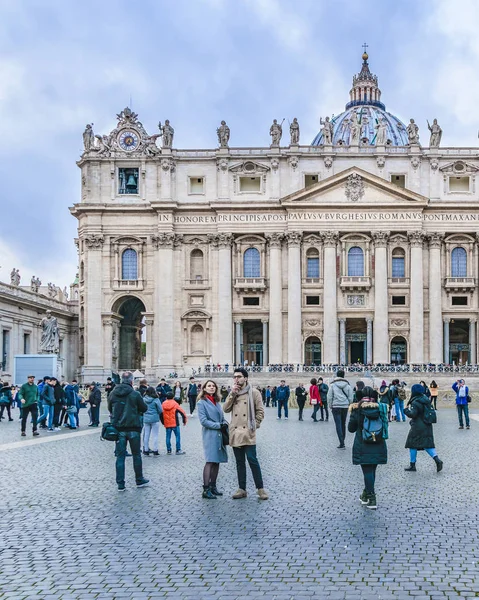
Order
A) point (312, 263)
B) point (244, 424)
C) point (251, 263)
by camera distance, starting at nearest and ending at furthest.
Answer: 1. point (244, 424)
2. point (312, 263)
3. point (251, 263)

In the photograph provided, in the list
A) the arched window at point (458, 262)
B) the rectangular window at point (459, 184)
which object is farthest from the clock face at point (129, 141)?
the arched window at point (458, 262)

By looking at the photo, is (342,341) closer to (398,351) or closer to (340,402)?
(398,351)

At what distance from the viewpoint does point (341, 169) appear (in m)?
64.1

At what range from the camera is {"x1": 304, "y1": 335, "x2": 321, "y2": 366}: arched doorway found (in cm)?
6469

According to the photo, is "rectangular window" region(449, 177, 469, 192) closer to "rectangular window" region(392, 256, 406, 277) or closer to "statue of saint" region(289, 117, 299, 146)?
"rectangular window" region(392, 256, 406, 277)

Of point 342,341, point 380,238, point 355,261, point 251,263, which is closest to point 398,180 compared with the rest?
point 380,238

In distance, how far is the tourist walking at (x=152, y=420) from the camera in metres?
17.6

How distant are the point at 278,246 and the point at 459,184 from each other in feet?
53.1

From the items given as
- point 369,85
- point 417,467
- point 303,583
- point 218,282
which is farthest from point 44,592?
point 369,85

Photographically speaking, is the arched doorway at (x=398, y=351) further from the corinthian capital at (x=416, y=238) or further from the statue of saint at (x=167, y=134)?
the statue of saint at (x=167, y=134)

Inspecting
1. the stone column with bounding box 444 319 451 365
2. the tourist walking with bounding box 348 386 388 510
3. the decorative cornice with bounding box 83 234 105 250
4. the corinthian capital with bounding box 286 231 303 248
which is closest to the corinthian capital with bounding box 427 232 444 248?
the stone column with bounding box 444 319 451 365

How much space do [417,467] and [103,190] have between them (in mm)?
53509

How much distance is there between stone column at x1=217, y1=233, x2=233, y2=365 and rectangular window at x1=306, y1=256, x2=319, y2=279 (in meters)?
6.66

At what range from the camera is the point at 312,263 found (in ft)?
212
